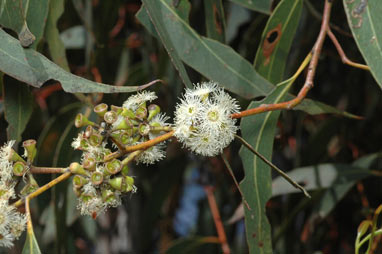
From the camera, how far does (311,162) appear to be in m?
1.95

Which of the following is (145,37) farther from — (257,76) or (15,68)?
(15,68)

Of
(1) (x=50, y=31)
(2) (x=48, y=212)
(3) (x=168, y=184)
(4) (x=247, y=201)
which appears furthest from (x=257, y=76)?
(3) (x=168, y=184)

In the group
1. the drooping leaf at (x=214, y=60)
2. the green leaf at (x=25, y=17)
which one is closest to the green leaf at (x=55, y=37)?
the green leaf at (x=25, y=17)

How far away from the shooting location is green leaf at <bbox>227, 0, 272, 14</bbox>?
143 centimetres

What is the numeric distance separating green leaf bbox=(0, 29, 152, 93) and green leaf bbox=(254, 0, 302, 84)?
0.52 m

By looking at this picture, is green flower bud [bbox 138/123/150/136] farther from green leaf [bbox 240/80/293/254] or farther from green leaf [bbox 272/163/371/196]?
green leaf [bbox 272/163/371/196]

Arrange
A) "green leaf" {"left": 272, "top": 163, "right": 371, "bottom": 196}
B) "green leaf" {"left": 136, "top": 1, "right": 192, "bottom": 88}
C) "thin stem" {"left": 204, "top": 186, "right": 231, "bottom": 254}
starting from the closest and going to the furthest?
"green leaf" {"left": 136, "top": 1, "right": 192, "bottom": 88} < "green leaf" {"left": 272, "top": 163, "right": 371, "bottom": 196} < "thin stem" {"left": 204, "top": 186, "right": 231, "bottom": 254}

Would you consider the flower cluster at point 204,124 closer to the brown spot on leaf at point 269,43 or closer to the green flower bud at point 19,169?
the green flower bud at point 19,169

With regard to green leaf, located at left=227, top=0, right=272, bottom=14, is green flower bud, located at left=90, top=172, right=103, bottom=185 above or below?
below

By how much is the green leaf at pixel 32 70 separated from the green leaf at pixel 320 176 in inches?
33.2

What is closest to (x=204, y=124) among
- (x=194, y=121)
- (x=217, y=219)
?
(x=194, y=121)

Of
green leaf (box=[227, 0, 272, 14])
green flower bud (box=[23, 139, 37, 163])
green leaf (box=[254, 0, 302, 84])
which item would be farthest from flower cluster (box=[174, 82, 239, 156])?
green leaf (box=[227, 0, 272, 14])

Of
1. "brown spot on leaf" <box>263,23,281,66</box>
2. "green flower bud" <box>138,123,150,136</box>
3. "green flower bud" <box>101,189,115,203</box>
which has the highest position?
"brown spot on leaf" <box>263,23,281,66</box>

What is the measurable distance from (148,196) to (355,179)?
2.97ft
